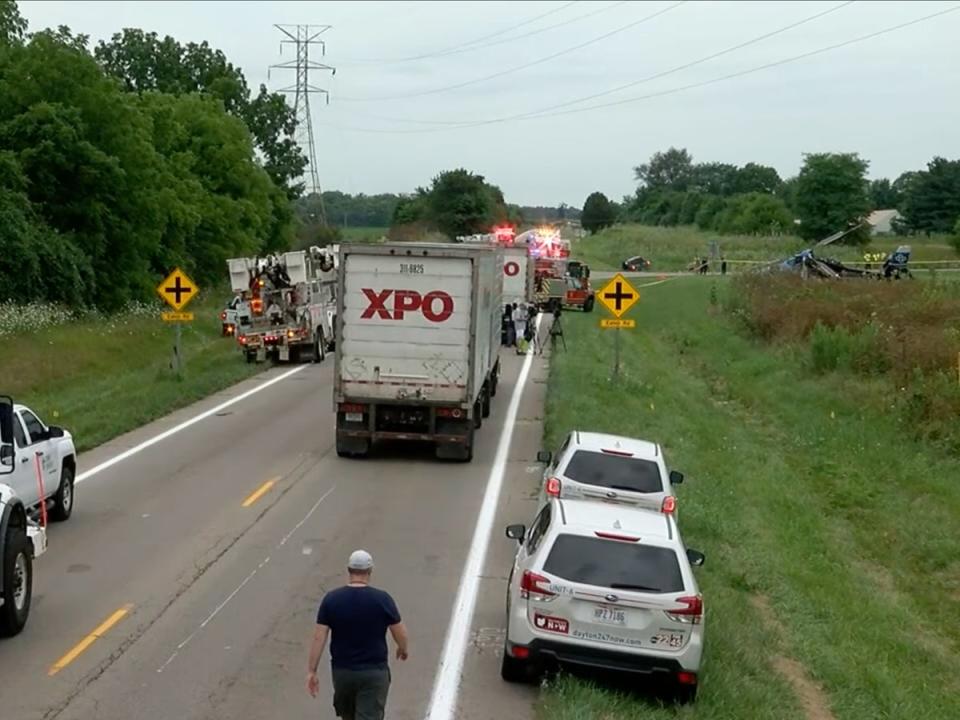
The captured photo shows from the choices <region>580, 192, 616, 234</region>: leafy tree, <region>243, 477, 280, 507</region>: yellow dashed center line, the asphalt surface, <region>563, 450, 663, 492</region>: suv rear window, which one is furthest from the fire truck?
<region>580, 192, 616, 234</region>: leafy tree

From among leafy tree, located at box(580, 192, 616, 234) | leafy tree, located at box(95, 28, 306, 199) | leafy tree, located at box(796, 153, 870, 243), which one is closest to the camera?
leafy tree, located at box(95, 28, 306, 199)

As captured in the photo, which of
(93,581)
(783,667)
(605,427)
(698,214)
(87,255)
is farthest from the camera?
(698,214)

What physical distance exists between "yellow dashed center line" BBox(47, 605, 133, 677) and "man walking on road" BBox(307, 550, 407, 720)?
379 cm

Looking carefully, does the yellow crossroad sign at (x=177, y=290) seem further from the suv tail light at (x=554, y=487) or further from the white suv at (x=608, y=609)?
the white suv at (x=608, y=609)

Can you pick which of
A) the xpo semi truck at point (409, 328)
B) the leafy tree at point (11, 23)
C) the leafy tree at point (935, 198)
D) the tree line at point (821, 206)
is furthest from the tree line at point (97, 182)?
the leafy tree at point (935, 198)

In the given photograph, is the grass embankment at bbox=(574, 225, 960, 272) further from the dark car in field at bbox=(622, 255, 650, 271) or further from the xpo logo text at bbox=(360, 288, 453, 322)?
the xpo logo text at bbox=(360, 288, 453, 322)

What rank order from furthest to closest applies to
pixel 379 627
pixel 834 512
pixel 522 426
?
pixel 522 426, pixel 834 512, pixel 379 627

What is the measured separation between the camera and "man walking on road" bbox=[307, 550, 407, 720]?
8.57 meters

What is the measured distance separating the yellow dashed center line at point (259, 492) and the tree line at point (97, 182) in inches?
1124

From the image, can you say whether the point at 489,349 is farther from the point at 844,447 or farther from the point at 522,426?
the point at 844,447

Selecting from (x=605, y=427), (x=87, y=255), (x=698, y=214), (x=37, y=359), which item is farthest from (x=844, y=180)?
(x=605, y=427)

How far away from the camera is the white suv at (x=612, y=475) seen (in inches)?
609

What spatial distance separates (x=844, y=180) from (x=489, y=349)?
94157mm

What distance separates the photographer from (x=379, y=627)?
8.58 meters
